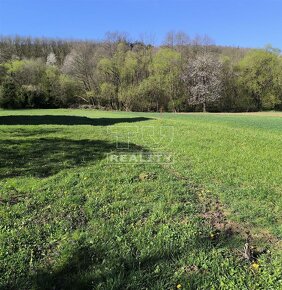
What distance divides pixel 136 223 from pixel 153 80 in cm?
4392

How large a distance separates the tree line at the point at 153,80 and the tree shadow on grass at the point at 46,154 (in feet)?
124

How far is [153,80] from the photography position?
46.0m

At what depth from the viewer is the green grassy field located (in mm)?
2738

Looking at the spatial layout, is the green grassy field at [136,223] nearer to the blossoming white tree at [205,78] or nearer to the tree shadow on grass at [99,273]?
the tree shadow on grass at [99,273]

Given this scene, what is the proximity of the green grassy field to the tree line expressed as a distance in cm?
4061

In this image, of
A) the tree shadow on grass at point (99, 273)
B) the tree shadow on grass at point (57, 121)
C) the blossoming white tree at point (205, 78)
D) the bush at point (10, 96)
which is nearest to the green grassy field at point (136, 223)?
the tree shadow on grass at point (99, 273)

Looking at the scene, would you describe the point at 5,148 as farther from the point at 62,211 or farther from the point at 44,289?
the point at 44,289

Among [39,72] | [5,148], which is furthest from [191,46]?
[5,148]

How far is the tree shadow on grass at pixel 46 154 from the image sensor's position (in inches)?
232

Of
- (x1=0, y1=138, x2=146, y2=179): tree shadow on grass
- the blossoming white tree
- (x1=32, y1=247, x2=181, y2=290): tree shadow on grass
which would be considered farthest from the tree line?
(x1=32, y1=247, x2=181, y2=290): tree shadow on grass

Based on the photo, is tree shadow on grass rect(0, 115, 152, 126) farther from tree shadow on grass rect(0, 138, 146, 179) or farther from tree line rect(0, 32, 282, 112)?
tree line rect(0, 32, 282, 112)

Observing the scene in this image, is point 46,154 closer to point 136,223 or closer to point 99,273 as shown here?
point 136,223

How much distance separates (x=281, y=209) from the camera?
4.30m

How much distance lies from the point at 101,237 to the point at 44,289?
938 mm
